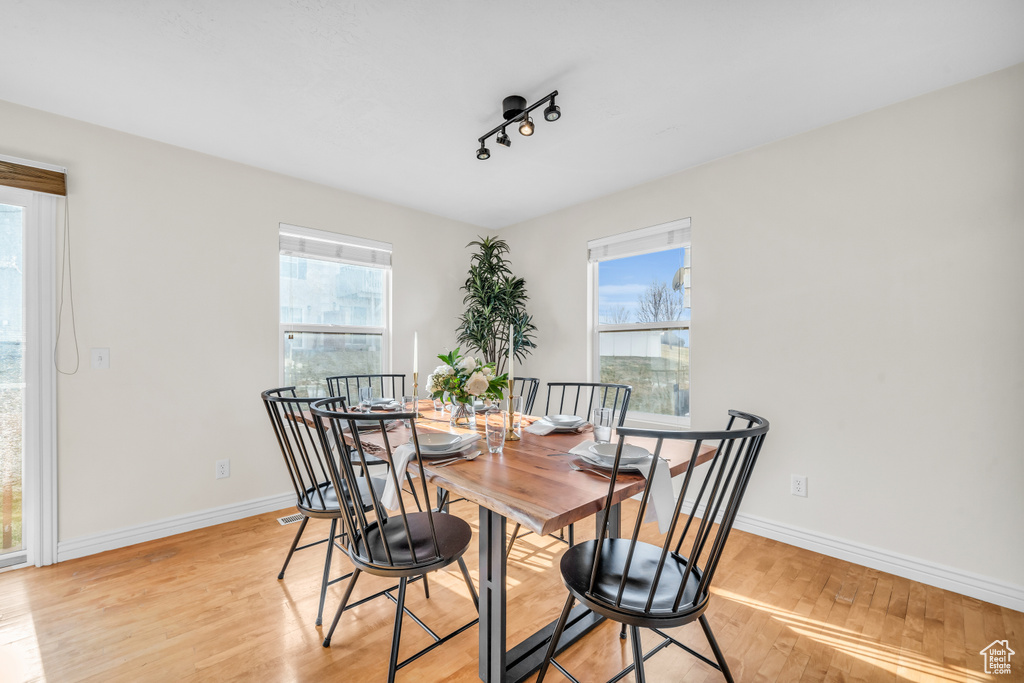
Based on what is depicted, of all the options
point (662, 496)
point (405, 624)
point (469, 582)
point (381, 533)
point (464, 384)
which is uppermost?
point (464, 384)

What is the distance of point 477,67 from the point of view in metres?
1.97

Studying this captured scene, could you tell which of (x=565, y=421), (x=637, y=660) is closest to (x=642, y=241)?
(x=565, y=421)

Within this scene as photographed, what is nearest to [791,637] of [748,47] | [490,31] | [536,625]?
[536,625]

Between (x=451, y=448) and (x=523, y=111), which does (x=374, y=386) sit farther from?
(x=523, y=111)

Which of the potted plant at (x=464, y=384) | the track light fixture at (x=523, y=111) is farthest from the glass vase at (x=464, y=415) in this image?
the track light fixture at (x=523, y=111)

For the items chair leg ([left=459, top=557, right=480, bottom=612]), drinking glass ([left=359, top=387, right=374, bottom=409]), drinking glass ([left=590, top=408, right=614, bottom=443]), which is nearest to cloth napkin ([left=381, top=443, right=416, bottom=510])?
chair leg ([left=459, top=557, right=480, bottom=612])

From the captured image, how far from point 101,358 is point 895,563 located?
431cm

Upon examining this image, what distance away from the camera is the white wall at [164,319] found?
2.43 meters

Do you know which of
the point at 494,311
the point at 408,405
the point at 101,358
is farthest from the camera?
the point at 494,311

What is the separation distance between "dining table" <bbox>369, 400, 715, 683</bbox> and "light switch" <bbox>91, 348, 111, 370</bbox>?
6.20 feet

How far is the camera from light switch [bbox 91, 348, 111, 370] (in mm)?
2475

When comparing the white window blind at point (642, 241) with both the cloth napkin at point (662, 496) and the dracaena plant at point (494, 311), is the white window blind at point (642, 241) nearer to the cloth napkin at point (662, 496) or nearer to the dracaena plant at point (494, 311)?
the dracaena plant at point (494, 311)

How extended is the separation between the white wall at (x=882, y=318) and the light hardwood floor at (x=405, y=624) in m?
0.42

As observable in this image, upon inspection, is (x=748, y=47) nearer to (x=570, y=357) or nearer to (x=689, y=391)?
(x=689, y=391)
